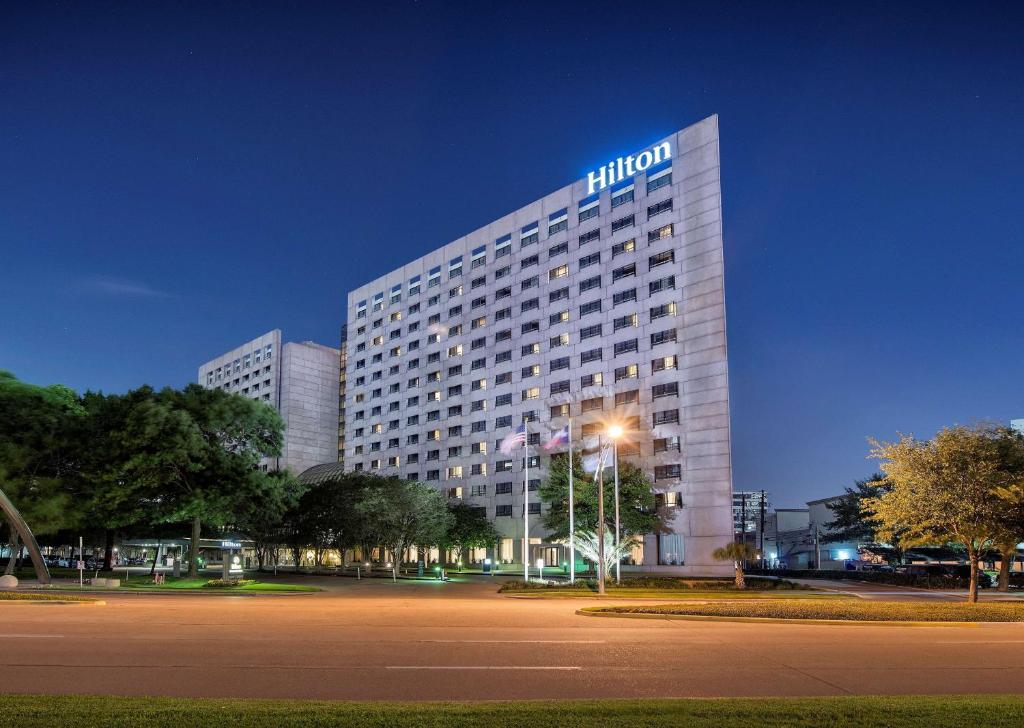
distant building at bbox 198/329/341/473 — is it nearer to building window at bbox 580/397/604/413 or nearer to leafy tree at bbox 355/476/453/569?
building window at bbox 580/397/604/413

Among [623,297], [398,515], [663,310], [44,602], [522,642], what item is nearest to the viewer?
[522,642]

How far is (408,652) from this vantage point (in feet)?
52.6

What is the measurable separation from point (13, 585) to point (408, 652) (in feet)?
109

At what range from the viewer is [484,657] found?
15.3m

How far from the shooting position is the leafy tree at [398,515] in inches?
2660

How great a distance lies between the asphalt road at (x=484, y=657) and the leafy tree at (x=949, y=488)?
9.53 m

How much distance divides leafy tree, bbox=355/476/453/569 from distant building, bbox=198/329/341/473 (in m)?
96.2

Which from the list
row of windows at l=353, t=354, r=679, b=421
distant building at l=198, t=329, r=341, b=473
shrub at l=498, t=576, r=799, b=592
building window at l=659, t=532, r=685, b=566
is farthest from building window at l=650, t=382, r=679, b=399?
distant building at l=198, t=329, r=341, b=473

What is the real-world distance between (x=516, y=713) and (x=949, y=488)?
2732 centimetres

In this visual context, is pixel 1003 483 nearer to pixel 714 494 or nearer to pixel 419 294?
pixel 714 494

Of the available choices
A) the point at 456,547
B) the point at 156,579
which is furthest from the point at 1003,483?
the point at 456,547

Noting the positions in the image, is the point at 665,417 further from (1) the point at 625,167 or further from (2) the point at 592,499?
(1) the point at 625,167

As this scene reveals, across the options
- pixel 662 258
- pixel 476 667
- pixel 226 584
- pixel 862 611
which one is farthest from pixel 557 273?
pixel 476 667

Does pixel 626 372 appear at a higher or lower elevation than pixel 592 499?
higher
